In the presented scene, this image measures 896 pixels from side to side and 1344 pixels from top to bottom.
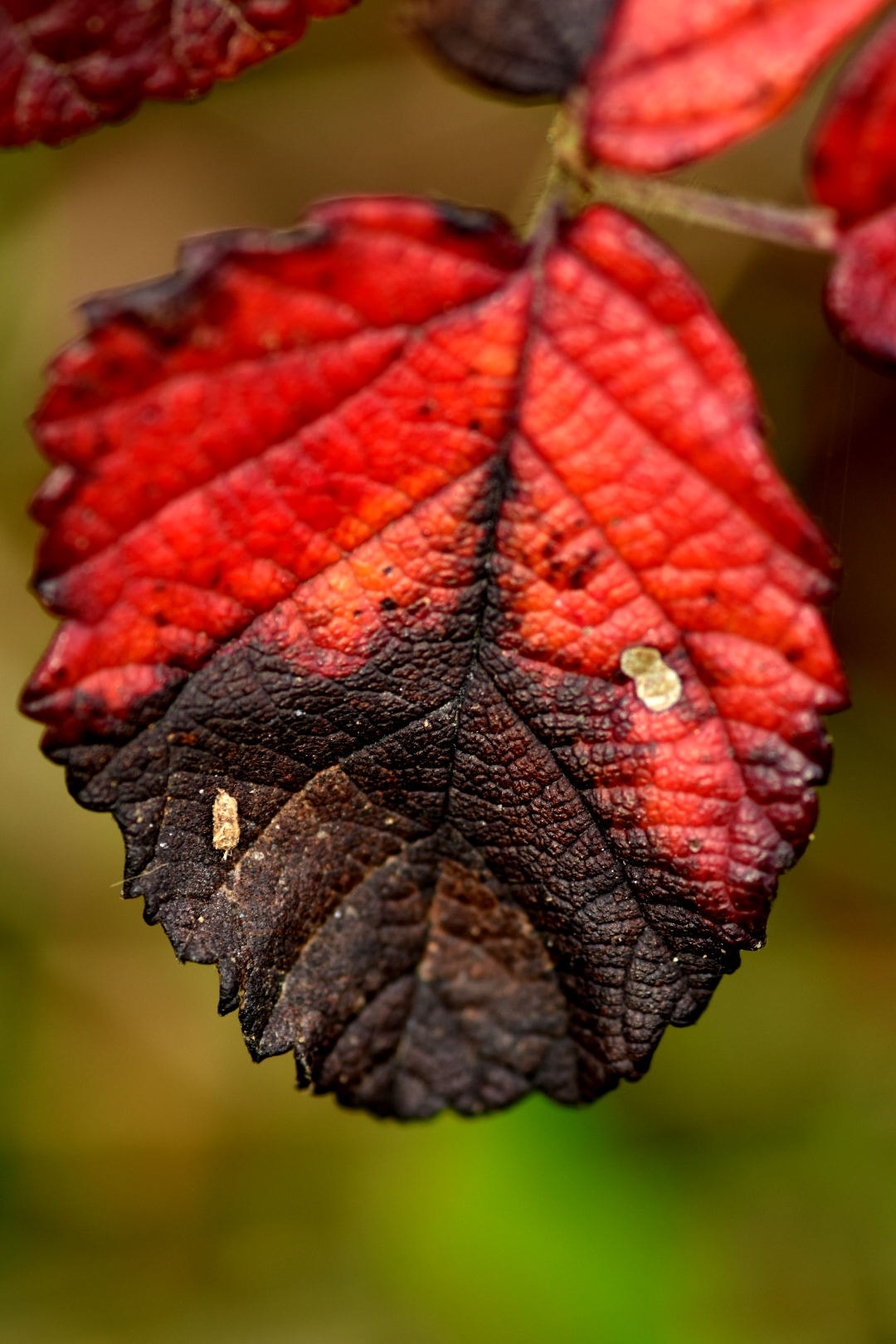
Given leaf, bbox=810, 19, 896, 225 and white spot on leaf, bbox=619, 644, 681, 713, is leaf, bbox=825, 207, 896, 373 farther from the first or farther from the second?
white spot on leaf, bbox=619, 644, 681, 713

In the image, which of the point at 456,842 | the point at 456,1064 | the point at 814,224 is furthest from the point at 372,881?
the point at 814,224

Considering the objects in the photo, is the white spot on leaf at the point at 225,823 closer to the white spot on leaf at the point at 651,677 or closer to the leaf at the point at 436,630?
the leaf at the point at 436,630

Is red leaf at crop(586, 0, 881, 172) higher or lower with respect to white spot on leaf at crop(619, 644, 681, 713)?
higher

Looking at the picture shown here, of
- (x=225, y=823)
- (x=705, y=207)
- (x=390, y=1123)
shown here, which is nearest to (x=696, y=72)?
(x=705, y=207)

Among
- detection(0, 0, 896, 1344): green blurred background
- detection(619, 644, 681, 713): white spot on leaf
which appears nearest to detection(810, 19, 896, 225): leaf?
detection(619, 644, 681, 713): white spot on leaf

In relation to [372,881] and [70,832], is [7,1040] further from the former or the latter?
[372,881]

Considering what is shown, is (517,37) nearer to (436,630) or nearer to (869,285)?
(869,285)

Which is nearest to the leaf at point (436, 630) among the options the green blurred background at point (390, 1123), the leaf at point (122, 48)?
the leaf at point (122, 48)
